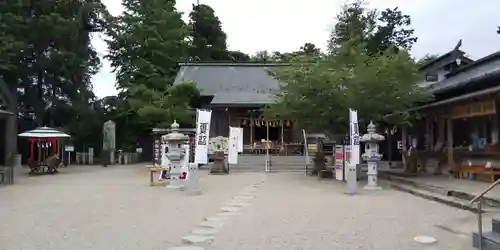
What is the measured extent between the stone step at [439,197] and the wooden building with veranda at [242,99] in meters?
10.9

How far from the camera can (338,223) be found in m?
7.74

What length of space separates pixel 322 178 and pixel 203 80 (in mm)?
16457

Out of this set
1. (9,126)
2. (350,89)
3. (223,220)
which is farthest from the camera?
(9,126)

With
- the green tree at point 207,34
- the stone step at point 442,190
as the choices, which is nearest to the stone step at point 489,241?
the stone step at point 442,190

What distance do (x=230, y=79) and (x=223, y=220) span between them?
24.0 metres

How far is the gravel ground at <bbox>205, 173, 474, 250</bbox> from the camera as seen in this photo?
6211 mm

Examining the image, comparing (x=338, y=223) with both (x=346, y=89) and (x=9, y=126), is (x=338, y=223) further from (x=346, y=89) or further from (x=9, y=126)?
(x=9, y=126)

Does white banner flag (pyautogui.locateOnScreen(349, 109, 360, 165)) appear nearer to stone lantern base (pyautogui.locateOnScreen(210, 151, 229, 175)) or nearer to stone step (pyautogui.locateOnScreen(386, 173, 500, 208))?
stone step (pyautogui.locateOnScreen(386, 173, 500, 208))

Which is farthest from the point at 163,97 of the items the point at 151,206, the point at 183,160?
the point at 151,206

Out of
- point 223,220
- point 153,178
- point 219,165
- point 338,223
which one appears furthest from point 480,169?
point 219,165

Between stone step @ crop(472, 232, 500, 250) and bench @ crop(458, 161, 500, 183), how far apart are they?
7233 millimetres

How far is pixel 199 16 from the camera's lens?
42562 mm

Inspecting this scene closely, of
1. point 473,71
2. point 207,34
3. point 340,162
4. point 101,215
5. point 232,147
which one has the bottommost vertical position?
point 101,215

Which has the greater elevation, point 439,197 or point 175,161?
point 175,161
